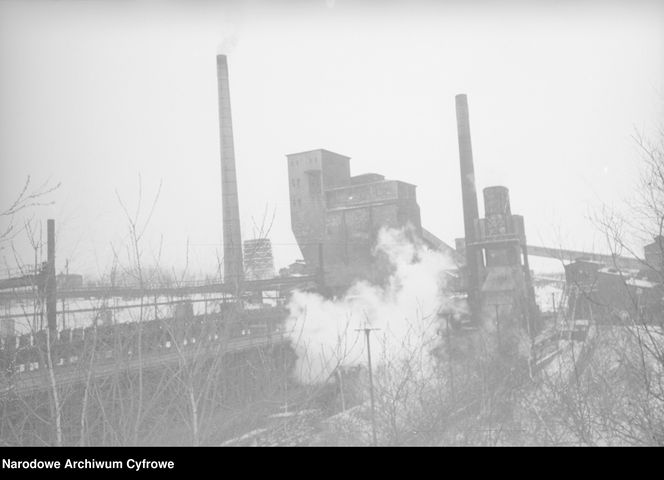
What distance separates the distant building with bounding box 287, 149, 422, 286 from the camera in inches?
1054

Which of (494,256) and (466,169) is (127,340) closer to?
(494,256)

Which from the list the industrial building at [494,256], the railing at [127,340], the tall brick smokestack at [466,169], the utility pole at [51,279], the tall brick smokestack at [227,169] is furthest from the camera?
the tall brick smokestack at [466,169]

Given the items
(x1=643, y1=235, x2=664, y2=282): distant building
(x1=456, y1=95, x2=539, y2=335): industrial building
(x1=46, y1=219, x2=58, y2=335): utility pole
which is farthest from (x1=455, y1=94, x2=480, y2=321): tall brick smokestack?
(x1=46, y1=219, x2=58, y2=335): utility pole

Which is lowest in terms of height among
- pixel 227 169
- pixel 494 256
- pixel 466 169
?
pixel 494 256

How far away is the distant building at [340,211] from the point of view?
26.8m

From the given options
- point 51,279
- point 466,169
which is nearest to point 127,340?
point 51,279

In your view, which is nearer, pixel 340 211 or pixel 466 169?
pixel 466 169

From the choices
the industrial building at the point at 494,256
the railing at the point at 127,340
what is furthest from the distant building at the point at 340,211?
the railing at the point at 127,340

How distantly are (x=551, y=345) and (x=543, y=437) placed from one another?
882 cm

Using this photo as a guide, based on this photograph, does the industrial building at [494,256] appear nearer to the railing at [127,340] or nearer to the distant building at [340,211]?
the distant building at [340,211]

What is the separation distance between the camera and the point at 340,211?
27.9 m

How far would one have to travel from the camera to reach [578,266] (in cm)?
2339

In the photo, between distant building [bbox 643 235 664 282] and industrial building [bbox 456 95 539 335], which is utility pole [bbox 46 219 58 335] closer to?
distant building [bbox 643 235 664 282]
